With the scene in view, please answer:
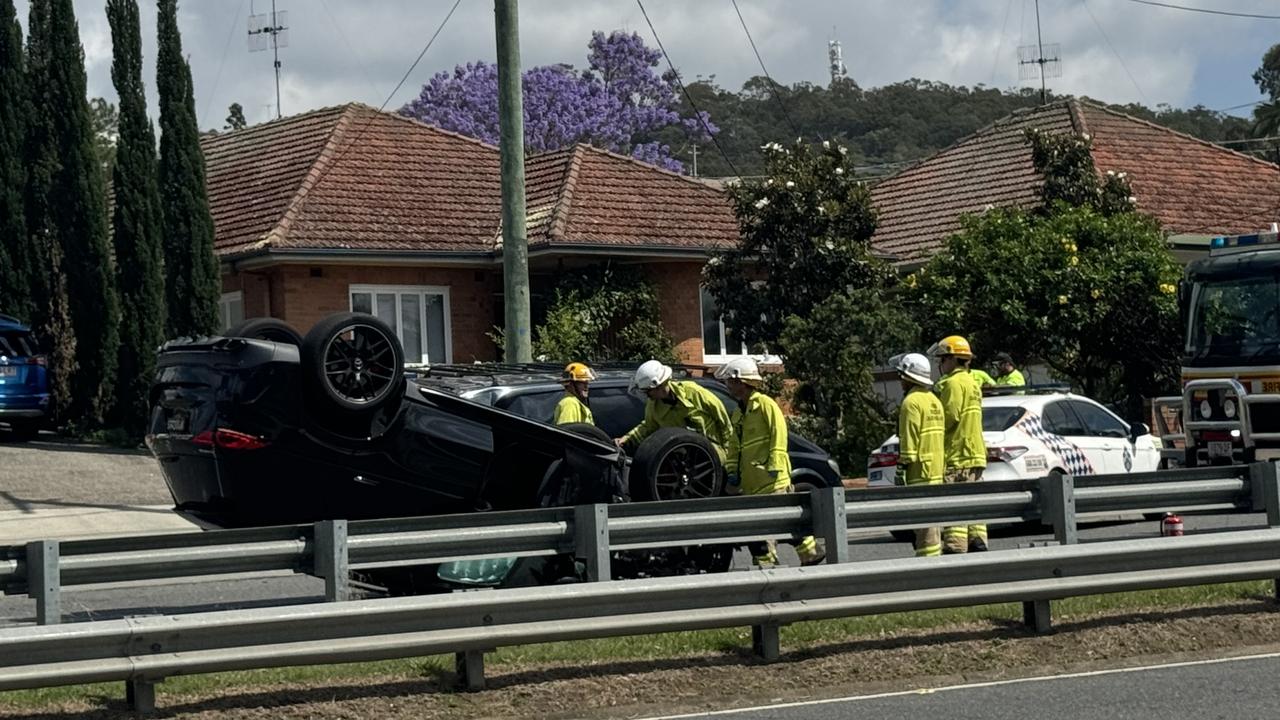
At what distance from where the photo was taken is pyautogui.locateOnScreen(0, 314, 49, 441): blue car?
86.8ft

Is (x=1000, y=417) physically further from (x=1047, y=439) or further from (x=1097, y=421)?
(x=1097, y=421)

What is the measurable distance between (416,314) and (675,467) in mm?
17279

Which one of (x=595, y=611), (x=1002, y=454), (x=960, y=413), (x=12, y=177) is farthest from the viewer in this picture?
(x=12, y=177)

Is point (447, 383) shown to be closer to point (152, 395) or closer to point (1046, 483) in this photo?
point (152, 395)

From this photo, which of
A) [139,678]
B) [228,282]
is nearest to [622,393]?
[139,678]

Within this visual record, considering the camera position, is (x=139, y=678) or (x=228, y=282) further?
(x=228, y=282)

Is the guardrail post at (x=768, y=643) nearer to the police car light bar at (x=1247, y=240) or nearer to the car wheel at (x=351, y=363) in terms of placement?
the car wheel at (x=351, y=363)

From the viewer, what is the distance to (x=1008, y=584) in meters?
10.0

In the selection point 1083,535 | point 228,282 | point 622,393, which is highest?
point 228,282

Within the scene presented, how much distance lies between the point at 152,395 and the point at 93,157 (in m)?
17.0

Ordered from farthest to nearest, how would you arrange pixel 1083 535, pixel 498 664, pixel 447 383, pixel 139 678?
1. pixel 1083 535
2. pixel 447 383
3. pixel 498 664
4. pixel 139 678

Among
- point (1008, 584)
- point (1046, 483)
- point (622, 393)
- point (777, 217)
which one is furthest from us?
point (777, 217)

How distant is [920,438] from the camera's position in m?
12.0

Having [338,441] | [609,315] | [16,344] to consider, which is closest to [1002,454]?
[338,441]
